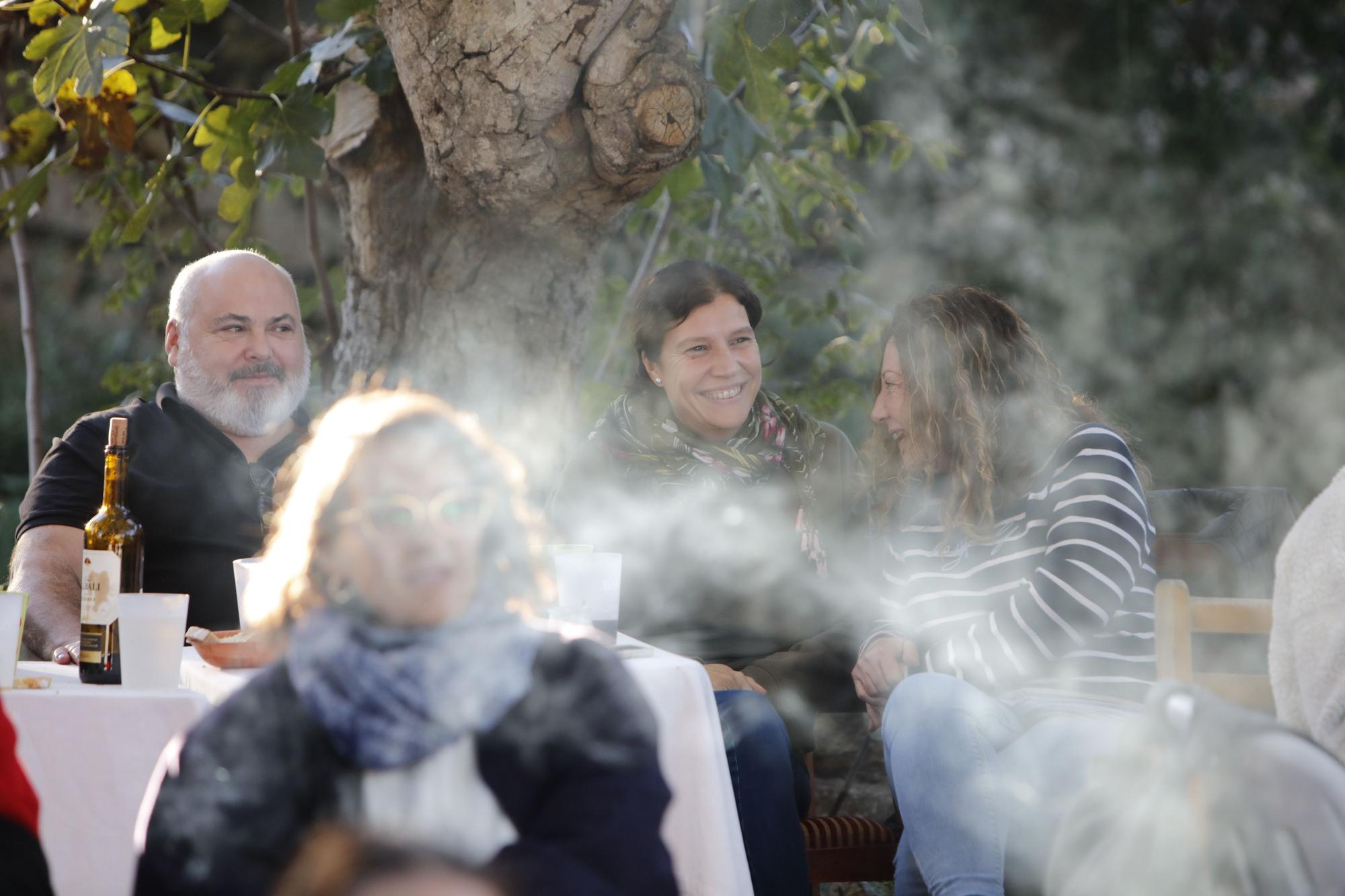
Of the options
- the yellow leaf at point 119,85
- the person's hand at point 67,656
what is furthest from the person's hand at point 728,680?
the yellow leaf at point 119,85

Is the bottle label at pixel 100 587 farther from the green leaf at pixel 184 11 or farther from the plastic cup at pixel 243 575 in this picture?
the green leaf at pixel 184 11

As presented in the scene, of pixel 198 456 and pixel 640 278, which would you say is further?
pixel 640 278

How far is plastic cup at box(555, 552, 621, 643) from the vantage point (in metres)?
1.93

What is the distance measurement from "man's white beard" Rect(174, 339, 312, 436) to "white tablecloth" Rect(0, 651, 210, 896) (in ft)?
3.88

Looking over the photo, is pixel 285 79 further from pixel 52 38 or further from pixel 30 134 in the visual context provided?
pixel 30 134

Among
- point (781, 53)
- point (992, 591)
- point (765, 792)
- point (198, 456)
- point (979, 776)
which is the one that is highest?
point (781, 53)

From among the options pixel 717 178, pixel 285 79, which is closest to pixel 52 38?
pixel 285 79

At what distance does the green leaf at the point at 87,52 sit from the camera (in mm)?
2498

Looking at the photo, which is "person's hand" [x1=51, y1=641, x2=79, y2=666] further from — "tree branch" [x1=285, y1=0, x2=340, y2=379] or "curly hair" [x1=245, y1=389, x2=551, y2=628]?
"tree branch" [x1=285, y1=0, x2=340, y2=379]

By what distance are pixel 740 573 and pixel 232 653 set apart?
114cm

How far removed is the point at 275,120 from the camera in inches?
118

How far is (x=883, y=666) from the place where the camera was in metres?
2.34

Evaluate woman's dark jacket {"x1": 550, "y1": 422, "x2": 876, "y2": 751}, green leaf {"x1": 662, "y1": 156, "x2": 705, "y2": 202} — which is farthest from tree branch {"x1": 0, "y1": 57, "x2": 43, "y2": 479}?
woman's dark jacket {"x1": 550, "y1": 422, "x2": 876, "y2": 751}

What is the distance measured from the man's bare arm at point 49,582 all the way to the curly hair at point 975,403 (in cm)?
159
